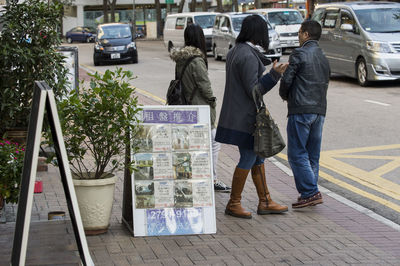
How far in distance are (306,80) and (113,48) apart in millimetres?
22198

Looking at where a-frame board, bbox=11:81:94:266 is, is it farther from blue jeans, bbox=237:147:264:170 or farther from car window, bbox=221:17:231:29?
car window, bbox=221:17:231:29

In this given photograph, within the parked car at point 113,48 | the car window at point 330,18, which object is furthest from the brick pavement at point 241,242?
the parked car at point 113,48

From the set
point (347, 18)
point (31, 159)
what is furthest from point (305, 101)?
point (347, 18)

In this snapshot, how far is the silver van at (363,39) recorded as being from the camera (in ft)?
57.9

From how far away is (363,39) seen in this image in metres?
18.1

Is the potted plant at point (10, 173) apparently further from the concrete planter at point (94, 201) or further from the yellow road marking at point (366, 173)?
the yellow road marking at point (366, 173)

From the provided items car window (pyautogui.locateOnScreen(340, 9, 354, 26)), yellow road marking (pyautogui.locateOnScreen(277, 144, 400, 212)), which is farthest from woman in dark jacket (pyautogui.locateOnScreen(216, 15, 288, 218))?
car window (pyautogui.locateOnScreen(340, 9, 354, 26))

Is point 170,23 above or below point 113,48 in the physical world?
above

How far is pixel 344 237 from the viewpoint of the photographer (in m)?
6.16

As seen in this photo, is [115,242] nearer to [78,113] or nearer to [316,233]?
[78,113]

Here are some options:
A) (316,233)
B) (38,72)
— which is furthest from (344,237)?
(38,72)

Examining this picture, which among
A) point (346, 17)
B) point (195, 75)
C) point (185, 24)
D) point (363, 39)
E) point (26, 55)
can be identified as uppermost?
point (346, 17)

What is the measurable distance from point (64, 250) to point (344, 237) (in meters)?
2.49

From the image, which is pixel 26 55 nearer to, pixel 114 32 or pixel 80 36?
pixel 114 32
